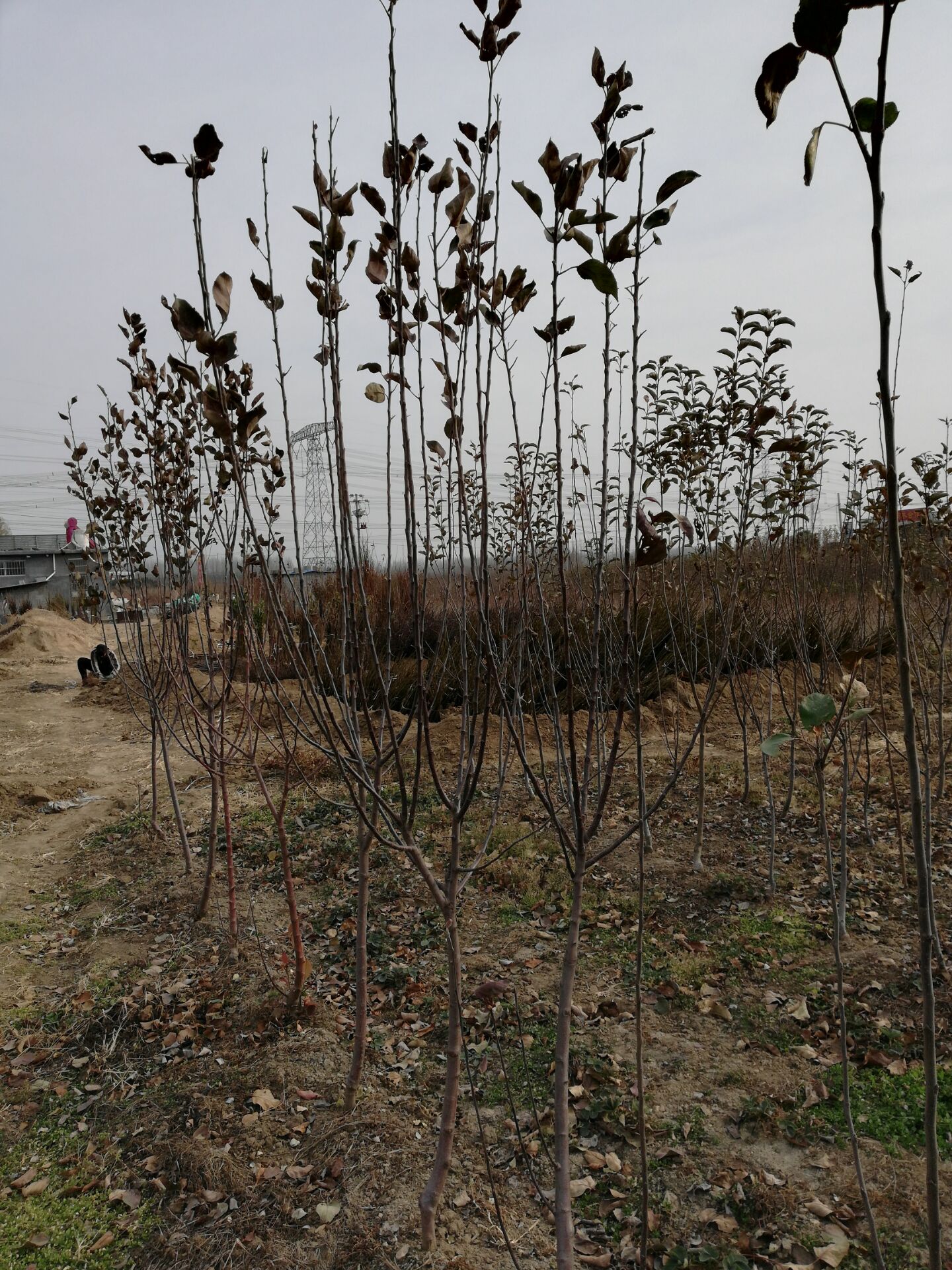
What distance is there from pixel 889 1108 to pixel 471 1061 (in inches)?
56.6

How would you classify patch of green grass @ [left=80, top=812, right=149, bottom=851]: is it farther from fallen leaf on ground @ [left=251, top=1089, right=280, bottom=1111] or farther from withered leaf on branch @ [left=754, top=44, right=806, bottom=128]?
withered leaf on branch @ [left=754, top=44, right=806, bottom=128]

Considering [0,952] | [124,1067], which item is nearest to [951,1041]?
[124,1067]

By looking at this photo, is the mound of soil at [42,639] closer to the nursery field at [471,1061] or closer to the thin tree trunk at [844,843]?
the nursery field at [471,1061]

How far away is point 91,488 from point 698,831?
401cm

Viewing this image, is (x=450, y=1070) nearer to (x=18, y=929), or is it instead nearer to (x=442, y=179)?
(x=442, y=179)

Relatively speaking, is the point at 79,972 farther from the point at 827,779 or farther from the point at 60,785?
the point at 827,779

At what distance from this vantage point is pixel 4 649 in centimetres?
1455

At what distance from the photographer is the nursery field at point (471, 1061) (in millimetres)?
2213

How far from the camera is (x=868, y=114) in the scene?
33.7 inches

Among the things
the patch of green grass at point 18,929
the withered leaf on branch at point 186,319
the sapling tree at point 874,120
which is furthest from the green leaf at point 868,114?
the patch of green grass at point 18,929

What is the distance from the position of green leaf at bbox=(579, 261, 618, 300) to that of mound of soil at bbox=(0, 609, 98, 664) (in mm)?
14929

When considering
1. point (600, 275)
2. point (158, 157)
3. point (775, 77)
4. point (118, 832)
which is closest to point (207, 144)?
point (158, 157)

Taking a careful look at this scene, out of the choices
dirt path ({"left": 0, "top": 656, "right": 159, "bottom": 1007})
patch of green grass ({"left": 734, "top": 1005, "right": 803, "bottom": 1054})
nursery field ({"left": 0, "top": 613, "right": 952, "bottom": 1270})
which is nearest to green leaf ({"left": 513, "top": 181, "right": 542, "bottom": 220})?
nursery field ({"left": 0, "top": 613, "right": 952, "bottom": 1270})

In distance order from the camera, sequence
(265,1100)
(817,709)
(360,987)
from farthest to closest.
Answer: (265,1100)
(360,987)
(817,709)
